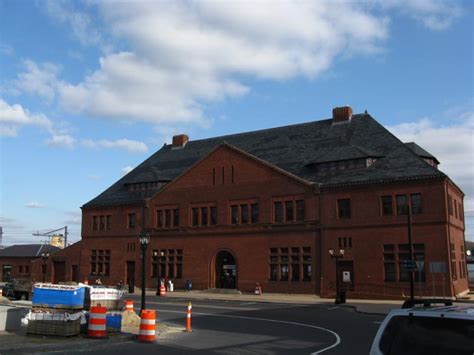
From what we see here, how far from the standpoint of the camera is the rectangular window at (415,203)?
121 feet

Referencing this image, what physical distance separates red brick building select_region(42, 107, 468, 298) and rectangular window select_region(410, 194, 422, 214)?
0.26ft

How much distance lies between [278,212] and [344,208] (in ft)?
19.7

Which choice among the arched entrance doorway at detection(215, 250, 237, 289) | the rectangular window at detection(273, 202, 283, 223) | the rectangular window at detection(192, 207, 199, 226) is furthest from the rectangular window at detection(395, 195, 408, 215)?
the rectangular window at detection(192, 207, 199, 226)

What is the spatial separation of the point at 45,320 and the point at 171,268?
34799 millimetres

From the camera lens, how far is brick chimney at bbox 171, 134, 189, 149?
199 ft

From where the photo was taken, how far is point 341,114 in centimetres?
4769

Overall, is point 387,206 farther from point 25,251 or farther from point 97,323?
point 25,251

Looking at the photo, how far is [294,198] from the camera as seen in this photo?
42.8 metres

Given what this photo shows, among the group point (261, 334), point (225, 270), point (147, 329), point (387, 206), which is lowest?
point (261, 334)

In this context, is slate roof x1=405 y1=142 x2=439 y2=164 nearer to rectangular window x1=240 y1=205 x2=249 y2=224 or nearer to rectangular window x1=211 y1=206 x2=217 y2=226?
rectangular window x1=240 y1=205 x2=249 y2=224

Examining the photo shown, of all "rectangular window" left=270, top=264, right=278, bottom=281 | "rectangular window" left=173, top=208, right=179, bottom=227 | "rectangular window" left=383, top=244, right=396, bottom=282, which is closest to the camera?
"rectangular window" left=383, top=244, right=396, bottom=282

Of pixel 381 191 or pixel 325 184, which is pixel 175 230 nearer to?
pixel 325 184

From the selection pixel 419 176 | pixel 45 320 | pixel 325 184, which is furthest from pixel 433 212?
pixel 45 320

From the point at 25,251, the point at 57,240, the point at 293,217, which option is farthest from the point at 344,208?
the point at 57,240
